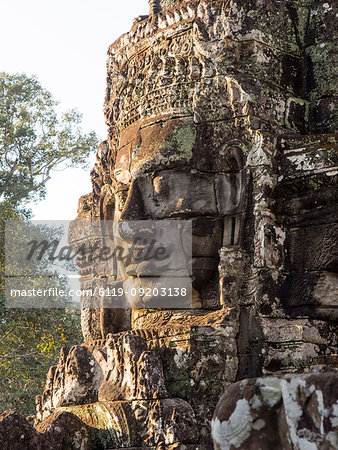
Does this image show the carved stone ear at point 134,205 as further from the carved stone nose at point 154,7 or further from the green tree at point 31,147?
the green tree at point 31,147

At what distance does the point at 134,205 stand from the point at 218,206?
780 millimetres

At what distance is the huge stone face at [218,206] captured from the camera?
20.7 ft

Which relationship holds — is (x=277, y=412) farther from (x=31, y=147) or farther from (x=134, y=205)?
(x=31, y=147)

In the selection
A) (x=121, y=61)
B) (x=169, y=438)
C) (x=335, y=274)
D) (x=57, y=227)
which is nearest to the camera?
(x=169, y=438)

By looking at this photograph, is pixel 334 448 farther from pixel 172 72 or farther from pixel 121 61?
pixel 121 61

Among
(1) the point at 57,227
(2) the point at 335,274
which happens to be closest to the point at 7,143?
(1) the point at 57,227

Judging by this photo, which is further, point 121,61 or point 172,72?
point 121,61

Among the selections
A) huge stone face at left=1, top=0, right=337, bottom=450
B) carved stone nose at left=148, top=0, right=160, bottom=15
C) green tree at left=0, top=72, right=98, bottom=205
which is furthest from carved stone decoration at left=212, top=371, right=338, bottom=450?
green tree at left=0, top=72, right=98, bottom=205

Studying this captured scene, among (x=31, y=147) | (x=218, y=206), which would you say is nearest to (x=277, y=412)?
(x=218, y=206)

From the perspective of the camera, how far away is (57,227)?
18.5m

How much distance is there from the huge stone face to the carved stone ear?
10 mm

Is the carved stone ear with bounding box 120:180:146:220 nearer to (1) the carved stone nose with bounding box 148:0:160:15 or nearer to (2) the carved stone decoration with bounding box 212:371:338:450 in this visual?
(1) the carved stone nose with bounding box 148:0:160:15

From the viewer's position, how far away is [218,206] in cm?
693

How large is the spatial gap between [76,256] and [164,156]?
6.51 feet
